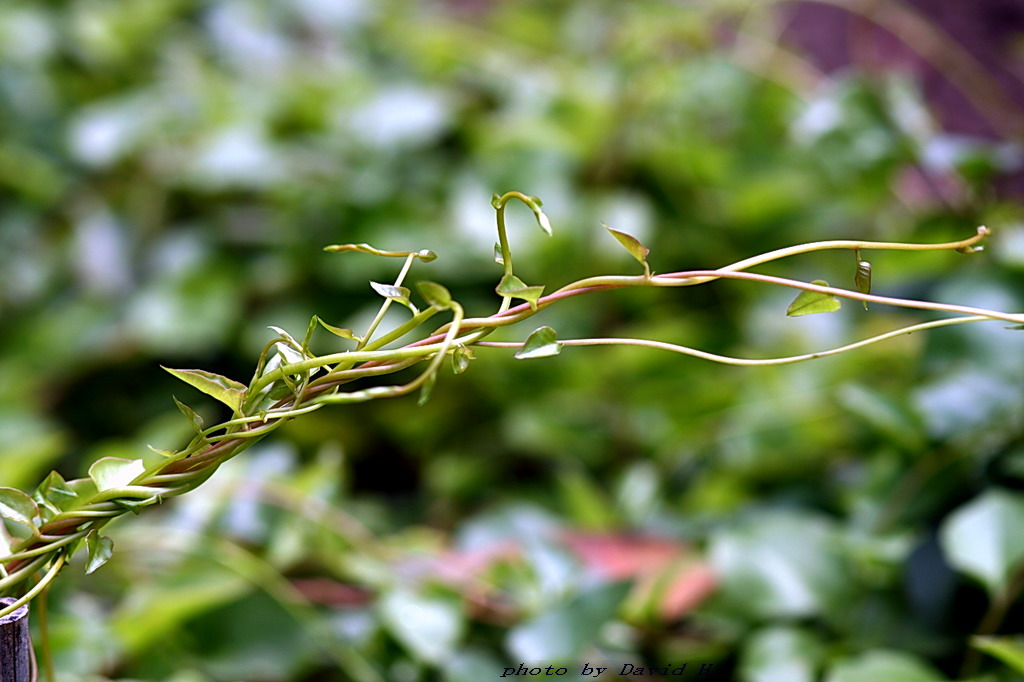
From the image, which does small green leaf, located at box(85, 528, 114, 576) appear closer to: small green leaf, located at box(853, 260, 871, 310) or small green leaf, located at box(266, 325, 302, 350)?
small green leaf, located at box(266, 325, 302, 350)

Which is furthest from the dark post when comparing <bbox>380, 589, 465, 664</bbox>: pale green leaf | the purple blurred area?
the purple blurred area

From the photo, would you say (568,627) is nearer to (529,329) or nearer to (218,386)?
(218,386)

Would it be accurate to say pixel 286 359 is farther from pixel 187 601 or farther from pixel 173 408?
pixel 173 408

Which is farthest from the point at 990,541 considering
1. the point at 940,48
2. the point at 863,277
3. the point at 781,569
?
the point at 940,48

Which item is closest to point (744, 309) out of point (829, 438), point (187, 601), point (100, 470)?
point (829, 438)

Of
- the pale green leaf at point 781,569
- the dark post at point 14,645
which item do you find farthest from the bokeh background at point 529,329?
the dark post at point 14,645

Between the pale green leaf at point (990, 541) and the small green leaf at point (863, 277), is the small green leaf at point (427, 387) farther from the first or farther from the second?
the pale green leaf at point (990, 541)
